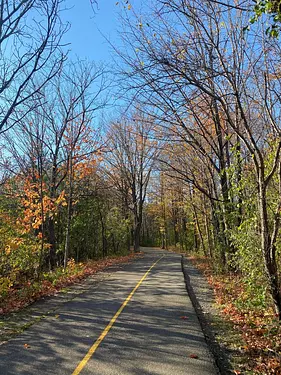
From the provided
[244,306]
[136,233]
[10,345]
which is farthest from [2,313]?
[136,233]

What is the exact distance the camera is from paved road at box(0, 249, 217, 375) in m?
4.93

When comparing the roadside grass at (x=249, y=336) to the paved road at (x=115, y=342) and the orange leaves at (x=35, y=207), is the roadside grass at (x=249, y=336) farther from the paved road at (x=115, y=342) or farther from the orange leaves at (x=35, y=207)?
the orange leaves at (x=35, y=207)

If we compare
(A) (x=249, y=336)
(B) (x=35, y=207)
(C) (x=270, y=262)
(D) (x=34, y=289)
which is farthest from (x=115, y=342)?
(B) (x=35, y=207)

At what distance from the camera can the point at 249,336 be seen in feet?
21.5

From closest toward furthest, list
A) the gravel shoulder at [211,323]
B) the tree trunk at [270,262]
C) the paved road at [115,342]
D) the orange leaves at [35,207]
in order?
the paved road at [115,342] < the gravel shoulder at [211,323] < the tree trunk at [270,262] < the orange leaves at [35,207]

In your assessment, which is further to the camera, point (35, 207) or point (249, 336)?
point (35, 207)

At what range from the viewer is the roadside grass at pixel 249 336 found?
5.12 m

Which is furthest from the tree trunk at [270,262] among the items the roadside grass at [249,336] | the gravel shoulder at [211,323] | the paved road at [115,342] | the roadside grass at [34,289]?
the roadside grass at [34,289]

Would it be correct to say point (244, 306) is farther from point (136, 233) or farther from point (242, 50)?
point (136, 233)

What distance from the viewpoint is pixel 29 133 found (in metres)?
14.9

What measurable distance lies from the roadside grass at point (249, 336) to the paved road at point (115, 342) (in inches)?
20.4

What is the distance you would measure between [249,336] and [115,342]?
8.65 ft

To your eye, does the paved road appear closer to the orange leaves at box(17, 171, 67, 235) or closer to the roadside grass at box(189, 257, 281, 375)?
the roadside grass at box(189, 257, 281, 375)

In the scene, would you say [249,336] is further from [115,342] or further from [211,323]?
[115,342]
